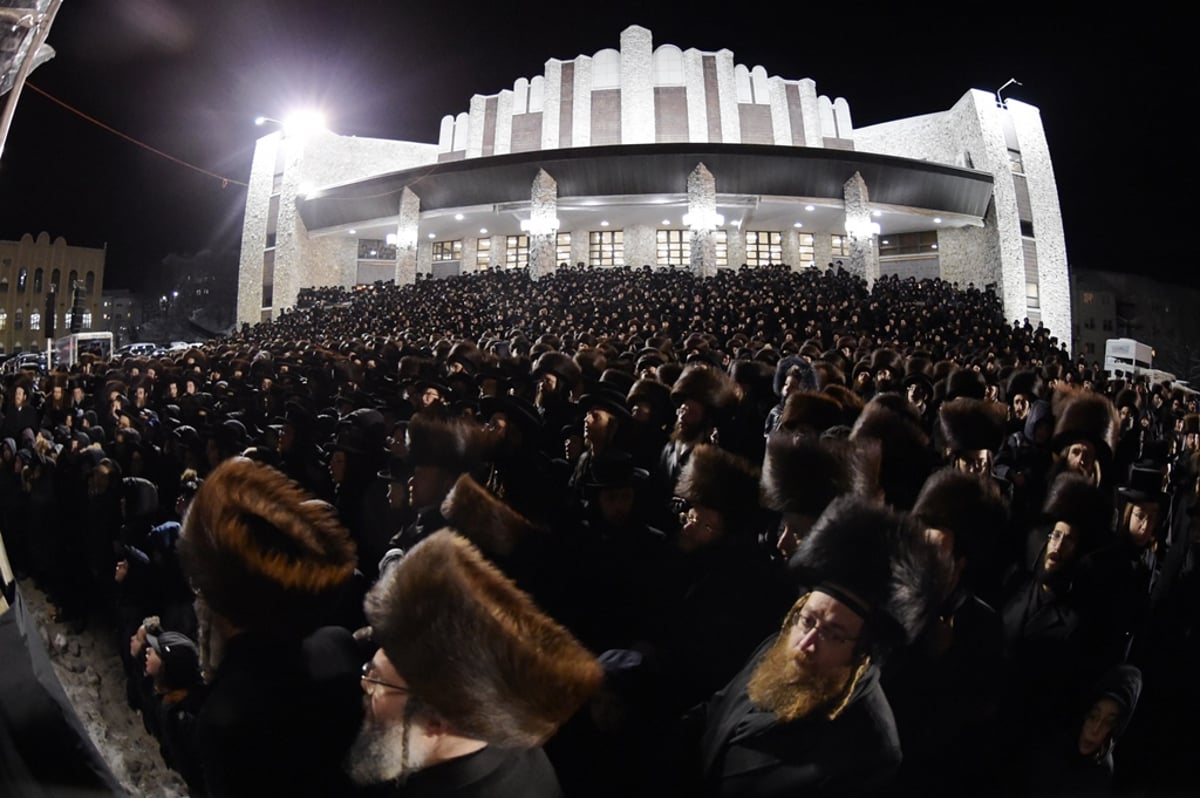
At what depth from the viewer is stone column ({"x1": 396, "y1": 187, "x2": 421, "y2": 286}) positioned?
52.5ft

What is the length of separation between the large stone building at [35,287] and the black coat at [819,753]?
119cm

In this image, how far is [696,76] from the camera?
1891cm

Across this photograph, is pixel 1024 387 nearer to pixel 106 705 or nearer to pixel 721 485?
pixel 721 485

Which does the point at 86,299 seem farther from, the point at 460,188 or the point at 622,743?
the point at 460,188

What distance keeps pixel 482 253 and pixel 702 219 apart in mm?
8078

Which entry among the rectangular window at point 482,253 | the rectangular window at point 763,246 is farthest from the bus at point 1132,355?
the rectangular window at point 482,253

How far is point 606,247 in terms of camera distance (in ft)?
58.7

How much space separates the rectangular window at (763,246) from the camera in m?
17.6

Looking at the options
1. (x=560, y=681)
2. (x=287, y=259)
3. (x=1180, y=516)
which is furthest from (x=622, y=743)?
(x=287, y=259)

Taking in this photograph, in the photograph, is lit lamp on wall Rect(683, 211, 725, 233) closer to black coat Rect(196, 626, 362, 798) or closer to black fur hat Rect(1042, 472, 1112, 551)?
black fur hat Rect(1042, 472, 1112, 551)

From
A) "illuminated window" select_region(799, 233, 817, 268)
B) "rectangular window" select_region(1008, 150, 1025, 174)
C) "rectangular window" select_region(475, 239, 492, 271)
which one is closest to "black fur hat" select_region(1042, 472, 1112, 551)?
"illuminated window" select_region(799, 233, 817, 268)

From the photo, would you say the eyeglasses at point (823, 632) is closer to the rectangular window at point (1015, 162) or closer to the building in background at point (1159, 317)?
the building in background at point (1159, 317)

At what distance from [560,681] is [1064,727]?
69cm

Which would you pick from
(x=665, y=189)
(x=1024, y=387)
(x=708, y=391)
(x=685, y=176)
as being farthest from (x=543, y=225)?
(x=708, y=391)
